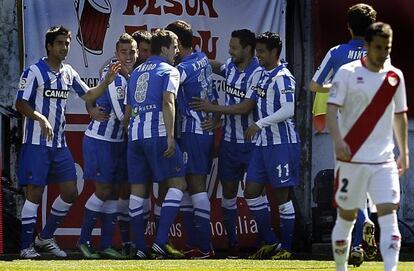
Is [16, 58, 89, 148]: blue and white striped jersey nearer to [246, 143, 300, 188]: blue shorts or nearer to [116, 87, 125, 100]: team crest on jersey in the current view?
[116, 87, 125, 100]: team crest on jersey

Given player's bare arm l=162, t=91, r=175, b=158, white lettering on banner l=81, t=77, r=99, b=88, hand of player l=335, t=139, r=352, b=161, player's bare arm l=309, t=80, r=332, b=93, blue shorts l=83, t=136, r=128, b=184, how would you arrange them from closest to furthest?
hand of player l=335, t=139, r=352, b=161
player's bare arm l=309, t=80, r=332, b=93
player's bare arm l=162, t=91, r=175, b=158
blue shorts l=83, t=136, r=128, b=184
white lettering on banner l=81, t=77, r=99, b=88

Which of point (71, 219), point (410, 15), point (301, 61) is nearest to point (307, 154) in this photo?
point (301, 61)

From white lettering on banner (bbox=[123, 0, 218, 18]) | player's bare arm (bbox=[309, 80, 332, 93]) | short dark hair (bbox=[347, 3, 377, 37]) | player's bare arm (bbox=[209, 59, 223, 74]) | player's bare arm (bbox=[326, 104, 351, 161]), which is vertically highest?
white lettering on banner (bbox=[123, 0, 218, 18])

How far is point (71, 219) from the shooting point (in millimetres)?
13453

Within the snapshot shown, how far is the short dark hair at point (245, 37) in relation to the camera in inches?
492

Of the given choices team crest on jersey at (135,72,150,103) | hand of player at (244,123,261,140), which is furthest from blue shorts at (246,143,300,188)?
team crest on jersey at (135,72,150,103)

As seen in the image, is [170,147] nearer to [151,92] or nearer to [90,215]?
[151,92]

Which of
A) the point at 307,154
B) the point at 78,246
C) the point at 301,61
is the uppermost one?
the point at 301,61

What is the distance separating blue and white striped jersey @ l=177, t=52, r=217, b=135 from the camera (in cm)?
1224

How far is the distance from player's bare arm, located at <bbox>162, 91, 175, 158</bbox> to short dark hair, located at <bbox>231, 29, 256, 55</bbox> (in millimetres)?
1231

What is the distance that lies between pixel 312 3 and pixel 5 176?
3.95 metres

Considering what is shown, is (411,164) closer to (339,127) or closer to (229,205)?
(229,205)

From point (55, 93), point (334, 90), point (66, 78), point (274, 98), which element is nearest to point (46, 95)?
point (55, 93)

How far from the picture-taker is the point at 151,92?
38.7 ft
